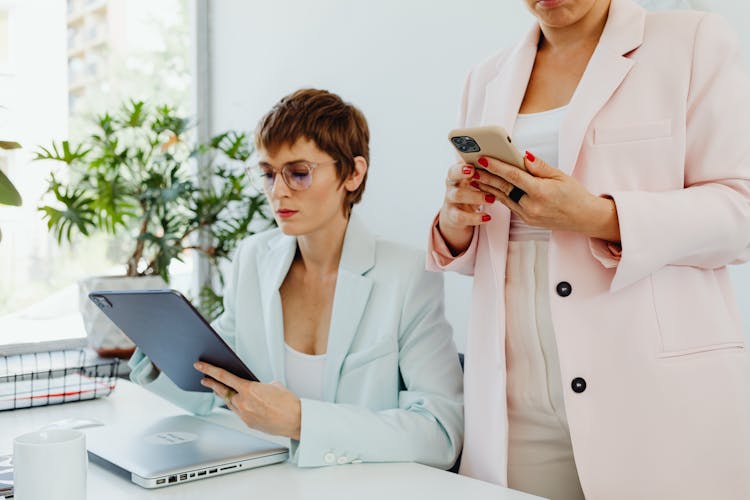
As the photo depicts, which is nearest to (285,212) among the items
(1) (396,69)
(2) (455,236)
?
(2) (455,236)

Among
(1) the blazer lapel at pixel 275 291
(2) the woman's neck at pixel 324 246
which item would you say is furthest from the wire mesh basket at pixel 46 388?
(2) the woman's neck at pixel 324 246

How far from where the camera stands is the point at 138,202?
11.1ft

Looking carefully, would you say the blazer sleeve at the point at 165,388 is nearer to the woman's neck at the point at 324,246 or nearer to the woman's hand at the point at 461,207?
the woman's neck at the point at 324,246

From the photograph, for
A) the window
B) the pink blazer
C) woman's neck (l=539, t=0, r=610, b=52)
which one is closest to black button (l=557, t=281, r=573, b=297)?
the pink blazer

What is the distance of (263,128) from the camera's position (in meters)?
1.93

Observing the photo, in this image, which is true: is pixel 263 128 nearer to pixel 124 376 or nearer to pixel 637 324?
pixel 637 324

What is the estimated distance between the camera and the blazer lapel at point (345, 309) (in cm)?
179

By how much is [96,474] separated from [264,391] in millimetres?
323

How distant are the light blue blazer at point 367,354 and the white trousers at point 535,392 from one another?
177 mm

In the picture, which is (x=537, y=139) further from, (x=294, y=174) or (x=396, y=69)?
(x=396, y=69)

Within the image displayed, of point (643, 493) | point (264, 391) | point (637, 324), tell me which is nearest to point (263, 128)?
point (264, 391)

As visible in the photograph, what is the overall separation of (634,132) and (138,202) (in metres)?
2.46

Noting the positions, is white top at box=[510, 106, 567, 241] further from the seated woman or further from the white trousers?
the seated woman

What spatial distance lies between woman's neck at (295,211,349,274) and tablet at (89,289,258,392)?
0.42 meters
